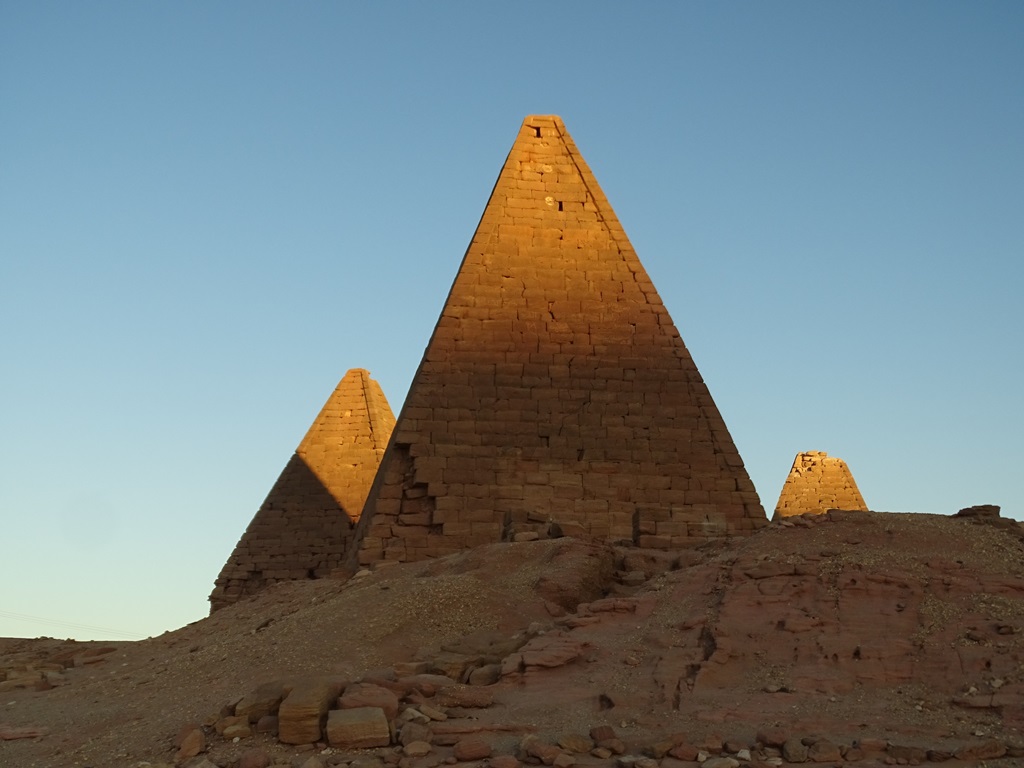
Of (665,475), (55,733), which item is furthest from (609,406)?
(55,733)

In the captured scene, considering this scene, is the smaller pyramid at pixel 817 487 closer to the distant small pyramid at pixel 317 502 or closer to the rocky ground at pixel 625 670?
the distant small pyramid at pixel 317 502

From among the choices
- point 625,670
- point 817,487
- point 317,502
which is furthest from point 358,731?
point 817,487

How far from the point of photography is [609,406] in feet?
50.9

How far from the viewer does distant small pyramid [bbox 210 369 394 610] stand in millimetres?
21953

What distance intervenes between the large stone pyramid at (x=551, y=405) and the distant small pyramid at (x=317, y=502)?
6.54 m

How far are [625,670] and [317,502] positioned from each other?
15412 mm

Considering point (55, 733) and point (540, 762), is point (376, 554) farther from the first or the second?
point (540, 762)

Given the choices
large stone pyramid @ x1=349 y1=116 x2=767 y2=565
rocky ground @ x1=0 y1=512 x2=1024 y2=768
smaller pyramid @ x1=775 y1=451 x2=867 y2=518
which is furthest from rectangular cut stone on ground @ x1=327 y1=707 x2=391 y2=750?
smaller pyramid @ x1=775 y1=451 x2=867 y2=518

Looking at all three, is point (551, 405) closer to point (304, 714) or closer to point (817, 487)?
point (304, 714)

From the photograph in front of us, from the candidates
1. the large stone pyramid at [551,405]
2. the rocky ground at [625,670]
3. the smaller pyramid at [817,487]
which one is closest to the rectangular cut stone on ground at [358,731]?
the rocky ground at [625,670]

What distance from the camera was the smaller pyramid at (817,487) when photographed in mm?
28250

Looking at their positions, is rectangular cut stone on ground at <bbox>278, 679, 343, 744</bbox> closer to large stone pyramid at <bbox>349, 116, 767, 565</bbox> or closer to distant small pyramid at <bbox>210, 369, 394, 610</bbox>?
large stone pyramid at <bbox>349, 116, 767, 565</bbox>

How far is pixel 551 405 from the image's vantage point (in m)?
15.4

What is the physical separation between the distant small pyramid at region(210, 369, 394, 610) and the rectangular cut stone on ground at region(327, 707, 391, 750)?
1433cm
